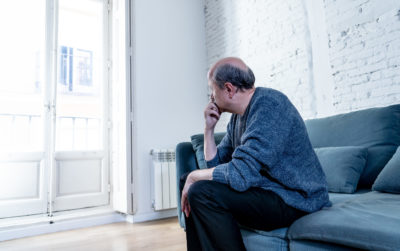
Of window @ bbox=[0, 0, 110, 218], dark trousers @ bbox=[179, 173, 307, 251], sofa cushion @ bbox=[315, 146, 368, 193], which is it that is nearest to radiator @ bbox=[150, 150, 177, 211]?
window @ bbox=[0, 0, 110, 218]

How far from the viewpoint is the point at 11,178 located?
302cm

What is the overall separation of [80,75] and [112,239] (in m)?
2.09

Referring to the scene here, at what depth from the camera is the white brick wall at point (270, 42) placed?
2.66 metres

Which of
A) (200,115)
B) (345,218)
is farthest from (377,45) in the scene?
(200,115)

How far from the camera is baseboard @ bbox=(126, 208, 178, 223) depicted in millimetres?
3064

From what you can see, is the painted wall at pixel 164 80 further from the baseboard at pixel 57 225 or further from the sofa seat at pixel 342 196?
the sofa seat at pixel 342 196

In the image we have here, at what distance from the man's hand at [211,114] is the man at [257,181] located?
25 cm

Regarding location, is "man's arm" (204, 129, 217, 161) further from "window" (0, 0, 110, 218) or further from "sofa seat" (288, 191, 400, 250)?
"window" (0, 0, 110, 218)

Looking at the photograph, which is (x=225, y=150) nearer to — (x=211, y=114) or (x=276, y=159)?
(x=211, y=114)

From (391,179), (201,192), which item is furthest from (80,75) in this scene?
(391,179)

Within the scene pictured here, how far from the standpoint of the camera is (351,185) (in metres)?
1.58

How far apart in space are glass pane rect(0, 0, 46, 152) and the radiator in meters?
1.31

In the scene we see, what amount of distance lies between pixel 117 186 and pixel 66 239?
86cm

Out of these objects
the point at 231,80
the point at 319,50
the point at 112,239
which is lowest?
the point at 112,239
